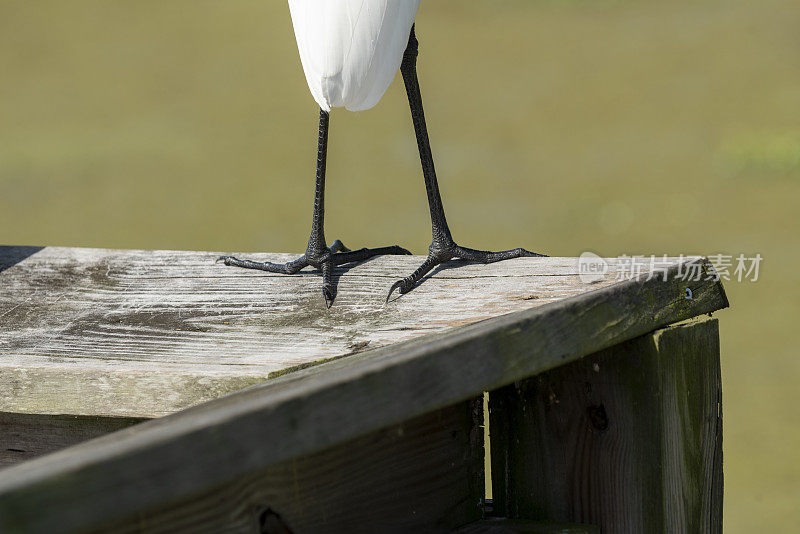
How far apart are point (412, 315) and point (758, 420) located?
2.83 meters

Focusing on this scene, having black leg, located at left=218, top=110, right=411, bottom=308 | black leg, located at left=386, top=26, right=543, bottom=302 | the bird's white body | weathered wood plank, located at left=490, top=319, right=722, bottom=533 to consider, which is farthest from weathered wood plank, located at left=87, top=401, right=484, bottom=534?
the bird's white body

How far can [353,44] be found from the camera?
149 centimetres

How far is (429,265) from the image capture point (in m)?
1.38

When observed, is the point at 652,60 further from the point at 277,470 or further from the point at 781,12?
the point at 277,470

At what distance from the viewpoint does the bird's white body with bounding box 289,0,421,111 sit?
149cm

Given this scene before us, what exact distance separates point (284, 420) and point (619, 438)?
52 centimetres

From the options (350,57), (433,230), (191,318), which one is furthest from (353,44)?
(191,318)

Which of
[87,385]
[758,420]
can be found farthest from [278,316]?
[758,420]

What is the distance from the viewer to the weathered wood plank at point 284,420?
1.64 feet

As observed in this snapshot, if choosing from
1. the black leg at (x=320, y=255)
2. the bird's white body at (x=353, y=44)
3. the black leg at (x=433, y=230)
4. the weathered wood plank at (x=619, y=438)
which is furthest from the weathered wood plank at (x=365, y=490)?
the bird's white body at (x=353, y=44)

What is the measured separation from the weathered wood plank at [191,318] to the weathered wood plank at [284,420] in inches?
8.3

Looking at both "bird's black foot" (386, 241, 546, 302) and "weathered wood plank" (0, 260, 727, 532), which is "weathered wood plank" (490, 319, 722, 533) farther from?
"bird's black foot" (386, 241, 546, 302)

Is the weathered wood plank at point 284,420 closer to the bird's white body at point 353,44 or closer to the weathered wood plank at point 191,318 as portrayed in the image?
the weathered wood plank at point 191,318

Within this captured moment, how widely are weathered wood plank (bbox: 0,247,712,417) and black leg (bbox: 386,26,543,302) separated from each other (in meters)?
0.03
